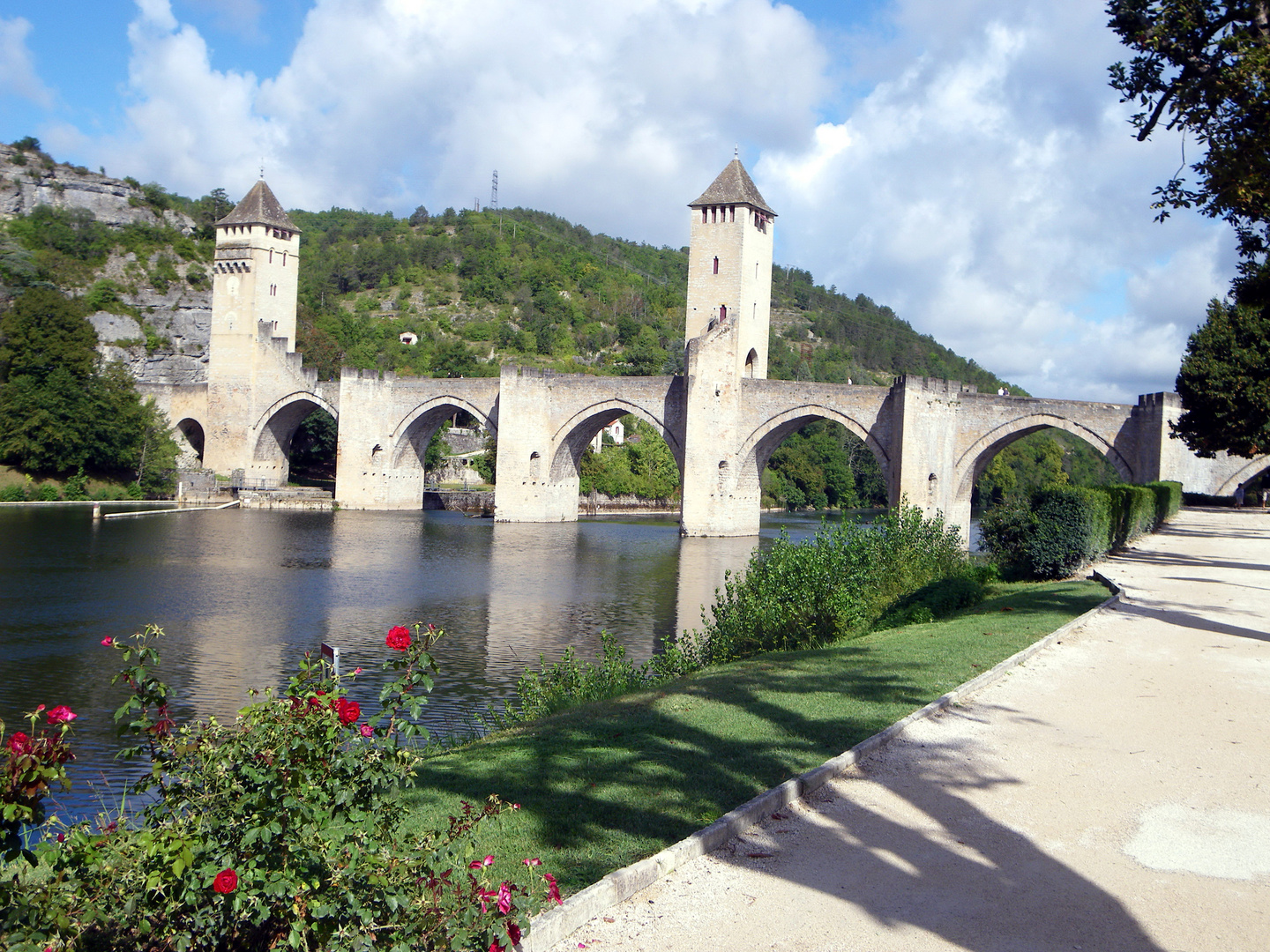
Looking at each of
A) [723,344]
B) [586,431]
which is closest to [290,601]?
[723,344]

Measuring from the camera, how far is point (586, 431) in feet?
114

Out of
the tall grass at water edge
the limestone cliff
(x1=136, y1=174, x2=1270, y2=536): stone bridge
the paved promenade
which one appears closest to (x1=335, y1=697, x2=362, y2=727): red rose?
the paved promenade

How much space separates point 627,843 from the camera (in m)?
3.89

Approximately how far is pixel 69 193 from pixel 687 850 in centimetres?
6213

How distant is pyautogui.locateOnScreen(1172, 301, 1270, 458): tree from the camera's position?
905 inches

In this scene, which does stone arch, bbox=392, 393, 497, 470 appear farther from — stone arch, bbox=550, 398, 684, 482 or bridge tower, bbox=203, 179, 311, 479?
bridge tower, bbox=203, 179, 311, 479

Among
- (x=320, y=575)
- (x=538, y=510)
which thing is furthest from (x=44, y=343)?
(x=320, y=575)

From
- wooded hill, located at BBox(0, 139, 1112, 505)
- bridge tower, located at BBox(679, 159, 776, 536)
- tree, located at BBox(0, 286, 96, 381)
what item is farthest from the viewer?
wooded hill, located at BBox(0, 139, 1112, 505)

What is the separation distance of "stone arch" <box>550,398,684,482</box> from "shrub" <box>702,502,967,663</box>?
17741 mm

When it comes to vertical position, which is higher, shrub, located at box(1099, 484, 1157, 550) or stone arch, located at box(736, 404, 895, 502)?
stone arch, located at box(736, 404, 895, 502)

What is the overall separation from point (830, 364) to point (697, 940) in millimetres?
74740

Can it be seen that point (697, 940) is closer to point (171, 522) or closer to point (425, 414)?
point (171, 522)

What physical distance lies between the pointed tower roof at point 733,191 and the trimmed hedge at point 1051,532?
1972cm

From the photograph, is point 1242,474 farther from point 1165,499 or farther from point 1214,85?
point 1214,85
